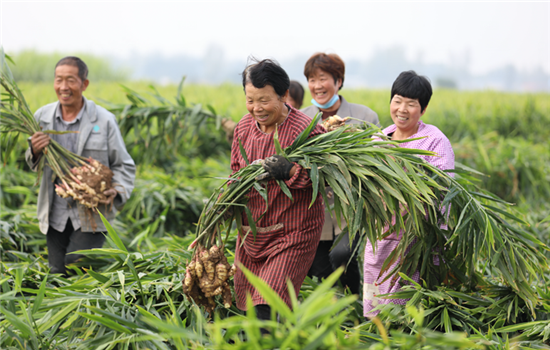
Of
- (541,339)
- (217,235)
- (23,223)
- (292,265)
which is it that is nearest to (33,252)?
(23,223)

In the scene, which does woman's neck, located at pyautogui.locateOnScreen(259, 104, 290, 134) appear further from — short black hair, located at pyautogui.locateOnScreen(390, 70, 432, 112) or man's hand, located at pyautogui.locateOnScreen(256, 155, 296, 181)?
short black hair, located at pyautogui.locateOnScreen(390, 70, 432, 112)

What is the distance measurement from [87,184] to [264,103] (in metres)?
1.41

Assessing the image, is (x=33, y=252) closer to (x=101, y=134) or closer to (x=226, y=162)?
(x=101, y=134)

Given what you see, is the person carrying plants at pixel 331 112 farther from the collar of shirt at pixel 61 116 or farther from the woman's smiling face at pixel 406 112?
→ the collar of shirt at pixel 61 116

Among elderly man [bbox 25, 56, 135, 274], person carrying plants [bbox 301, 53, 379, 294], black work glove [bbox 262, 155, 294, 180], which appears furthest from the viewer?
person carrying plants [bbox 301, 53, 379, 294]

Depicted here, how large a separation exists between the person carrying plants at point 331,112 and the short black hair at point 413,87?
1.61 ft

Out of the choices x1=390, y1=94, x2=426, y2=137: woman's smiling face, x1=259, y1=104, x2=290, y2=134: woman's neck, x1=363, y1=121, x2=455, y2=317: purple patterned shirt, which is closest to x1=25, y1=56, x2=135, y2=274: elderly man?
x1=259, y1=104, x2=290, y2=134: woman's neck

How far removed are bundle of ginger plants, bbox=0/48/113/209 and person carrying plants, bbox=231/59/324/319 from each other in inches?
43.5

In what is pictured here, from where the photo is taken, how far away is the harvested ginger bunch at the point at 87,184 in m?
2.99

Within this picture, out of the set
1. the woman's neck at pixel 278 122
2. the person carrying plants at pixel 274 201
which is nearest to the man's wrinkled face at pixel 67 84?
the person carrying plants at pixel 274 201

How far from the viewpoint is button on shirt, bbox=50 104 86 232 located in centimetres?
312

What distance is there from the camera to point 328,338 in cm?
135

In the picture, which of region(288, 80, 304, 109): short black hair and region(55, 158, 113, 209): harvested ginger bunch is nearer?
region(55, 158, 113, 209): harvested ginger bunch

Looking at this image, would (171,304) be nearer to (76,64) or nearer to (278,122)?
(278,122)
